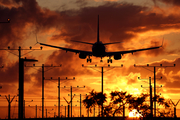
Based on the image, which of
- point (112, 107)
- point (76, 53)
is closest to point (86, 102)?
point (76, 53)

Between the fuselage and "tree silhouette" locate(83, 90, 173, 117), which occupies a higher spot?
the fuselage

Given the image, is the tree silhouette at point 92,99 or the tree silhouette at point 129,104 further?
the tree silhouette at point 92,99

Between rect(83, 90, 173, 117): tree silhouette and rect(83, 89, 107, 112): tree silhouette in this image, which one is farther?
rect(83, 89, 107, 112): tree silhouette

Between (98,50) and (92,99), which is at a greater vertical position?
(98,50)

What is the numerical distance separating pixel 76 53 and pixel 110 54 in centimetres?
858

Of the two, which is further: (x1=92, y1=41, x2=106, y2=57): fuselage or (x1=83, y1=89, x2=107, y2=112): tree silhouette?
(x1=83, y1=89, x2=107, y2=112): tree silhouette

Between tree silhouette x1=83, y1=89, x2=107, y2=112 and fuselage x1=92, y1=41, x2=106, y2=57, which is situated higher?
fuselage x1=92, y1=41, x2=106, y2=57

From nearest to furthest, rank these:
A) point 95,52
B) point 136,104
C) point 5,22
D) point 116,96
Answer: point 5,22, point 136,104, point 116,96, point 95,52

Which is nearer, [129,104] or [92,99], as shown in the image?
[129,104]

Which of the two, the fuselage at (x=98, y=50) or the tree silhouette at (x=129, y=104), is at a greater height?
the fuselage at (x=98, y=50)

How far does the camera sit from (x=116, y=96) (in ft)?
296

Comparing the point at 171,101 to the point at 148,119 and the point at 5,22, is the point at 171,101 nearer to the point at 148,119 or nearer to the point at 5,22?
the point at 148,119

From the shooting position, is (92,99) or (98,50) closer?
(98,50)

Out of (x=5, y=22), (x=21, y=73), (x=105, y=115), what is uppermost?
(x=5, y=22)
